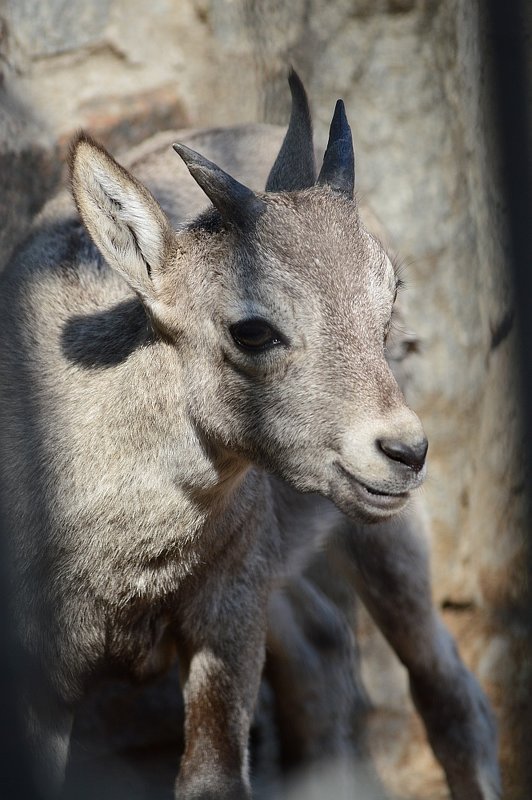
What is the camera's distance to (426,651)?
524cm

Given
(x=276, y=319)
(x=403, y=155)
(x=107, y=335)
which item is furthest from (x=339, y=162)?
(x=403, y=155)

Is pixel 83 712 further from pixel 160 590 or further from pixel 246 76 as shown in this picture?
pixel 246 76

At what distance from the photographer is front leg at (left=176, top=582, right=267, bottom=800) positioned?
4.11m

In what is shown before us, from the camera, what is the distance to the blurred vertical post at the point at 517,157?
9.20ft

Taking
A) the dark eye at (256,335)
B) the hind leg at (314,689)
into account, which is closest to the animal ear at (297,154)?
the dark eye at (256,335)

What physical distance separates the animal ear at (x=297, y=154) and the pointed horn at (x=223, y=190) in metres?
0.55

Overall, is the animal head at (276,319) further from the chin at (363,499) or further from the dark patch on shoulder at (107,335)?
the dark patch on shoulder at (107,335)

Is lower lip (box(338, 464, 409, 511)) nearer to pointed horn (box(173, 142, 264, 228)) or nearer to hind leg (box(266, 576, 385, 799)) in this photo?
pointed horn (box(173, 142, 264, 228))

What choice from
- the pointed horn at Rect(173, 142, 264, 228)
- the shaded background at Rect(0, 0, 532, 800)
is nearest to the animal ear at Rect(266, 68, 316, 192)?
the pointed horn at Rect(173, 142, 264, 228)

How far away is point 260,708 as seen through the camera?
18.8 feet

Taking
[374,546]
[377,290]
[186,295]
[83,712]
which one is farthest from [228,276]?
[83,712]

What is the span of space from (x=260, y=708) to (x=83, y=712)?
3.07 ft

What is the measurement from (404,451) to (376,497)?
0.19 meters

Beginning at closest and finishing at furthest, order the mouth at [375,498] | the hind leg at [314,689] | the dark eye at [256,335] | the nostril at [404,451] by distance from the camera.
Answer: the nostril at [404,451] → the mouth at [375,498] → the dark eye at [256,335] → the hind leg at [314,689]
